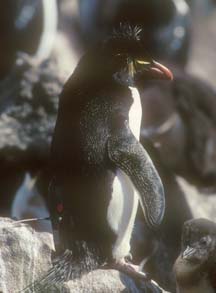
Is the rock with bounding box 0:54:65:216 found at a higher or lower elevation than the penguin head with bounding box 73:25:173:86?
lower

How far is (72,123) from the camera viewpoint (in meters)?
2.44

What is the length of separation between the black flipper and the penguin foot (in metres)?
0.15

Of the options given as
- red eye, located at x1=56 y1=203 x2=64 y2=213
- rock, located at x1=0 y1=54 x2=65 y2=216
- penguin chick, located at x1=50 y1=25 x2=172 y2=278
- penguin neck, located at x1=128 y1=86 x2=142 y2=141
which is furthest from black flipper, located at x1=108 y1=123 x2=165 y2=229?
rock, located at x1=0 y1=54 x2=65 y2=216

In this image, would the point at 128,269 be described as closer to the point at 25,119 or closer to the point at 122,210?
the point at 122,210

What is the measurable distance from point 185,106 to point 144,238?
1199 mm

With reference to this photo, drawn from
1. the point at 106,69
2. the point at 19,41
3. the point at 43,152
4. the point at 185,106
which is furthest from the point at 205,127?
the point at 106,69

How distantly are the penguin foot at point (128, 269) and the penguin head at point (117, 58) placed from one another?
56 centimetres

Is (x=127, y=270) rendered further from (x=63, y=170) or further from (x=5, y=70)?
(x=5, y=70)

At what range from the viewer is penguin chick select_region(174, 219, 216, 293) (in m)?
2.39

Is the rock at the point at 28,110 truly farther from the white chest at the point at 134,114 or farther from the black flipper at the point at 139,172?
the black flipper at the point at 139,172

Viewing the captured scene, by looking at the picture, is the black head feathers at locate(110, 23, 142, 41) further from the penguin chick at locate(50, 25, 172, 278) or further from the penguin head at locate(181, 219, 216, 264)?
the penguin head at locate(181, 219, 216, 264)

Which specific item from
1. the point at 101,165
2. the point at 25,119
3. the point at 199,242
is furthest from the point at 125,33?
the point at 25,119

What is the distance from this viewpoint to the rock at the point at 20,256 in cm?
240

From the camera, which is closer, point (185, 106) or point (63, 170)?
point (63, 170)
